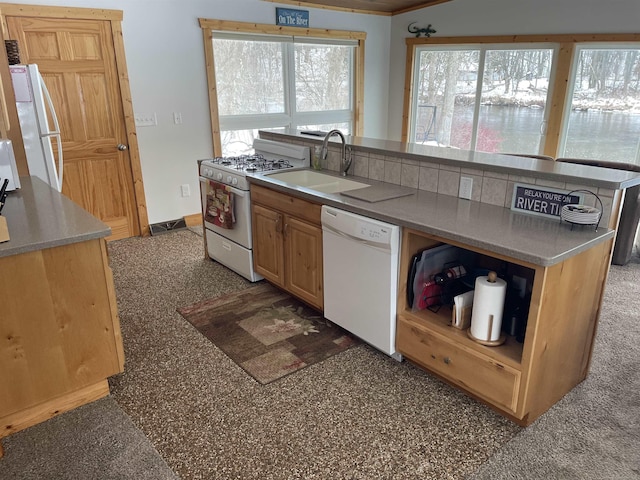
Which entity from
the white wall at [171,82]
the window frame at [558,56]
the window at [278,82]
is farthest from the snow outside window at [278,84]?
the window frame at [558,56]

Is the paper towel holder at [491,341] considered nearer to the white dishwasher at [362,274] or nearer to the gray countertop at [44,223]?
the white dishwasher at [362,274]

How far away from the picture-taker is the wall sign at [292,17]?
211 inches

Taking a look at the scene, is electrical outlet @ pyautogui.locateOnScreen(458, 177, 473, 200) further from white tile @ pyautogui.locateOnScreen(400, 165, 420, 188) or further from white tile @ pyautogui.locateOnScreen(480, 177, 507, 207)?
white tile @ pyautogui.locateOnScreen(400, 165, 420, 188)

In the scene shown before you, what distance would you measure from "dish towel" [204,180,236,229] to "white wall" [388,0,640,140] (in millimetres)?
3942

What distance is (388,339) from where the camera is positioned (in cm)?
254

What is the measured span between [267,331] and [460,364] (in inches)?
49.0

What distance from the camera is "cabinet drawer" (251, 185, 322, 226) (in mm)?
2885

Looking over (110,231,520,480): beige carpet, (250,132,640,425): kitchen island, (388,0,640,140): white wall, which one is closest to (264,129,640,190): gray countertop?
(250,132,640,425): kitchen island

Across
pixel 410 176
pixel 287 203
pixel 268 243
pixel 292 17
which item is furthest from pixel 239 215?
pixel 292 17

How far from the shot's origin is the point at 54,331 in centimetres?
209

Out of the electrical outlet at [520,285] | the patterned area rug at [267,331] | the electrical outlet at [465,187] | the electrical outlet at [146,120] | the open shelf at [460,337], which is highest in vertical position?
the electrical outlet at [146,120]

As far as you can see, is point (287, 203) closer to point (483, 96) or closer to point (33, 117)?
point (33, 117)

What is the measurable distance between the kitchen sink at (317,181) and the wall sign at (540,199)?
1.06 metres

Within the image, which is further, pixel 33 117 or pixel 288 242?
pixel 33 117
